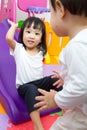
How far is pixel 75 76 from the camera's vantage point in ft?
2.14

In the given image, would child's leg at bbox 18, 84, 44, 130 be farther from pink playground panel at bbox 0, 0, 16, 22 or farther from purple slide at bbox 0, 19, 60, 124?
pink playground panel at bbox 0, 0, 16, 22

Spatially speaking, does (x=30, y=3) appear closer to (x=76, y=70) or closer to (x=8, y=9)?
(x=8, y=9)

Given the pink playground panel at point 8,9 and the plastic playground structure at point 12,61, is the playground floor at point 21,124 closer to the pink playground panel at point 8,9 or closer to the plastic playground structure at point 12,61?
the plastic playground structure at point 12,61

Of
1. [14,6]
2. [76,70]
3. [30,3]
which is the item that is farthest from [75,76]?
[30,3]

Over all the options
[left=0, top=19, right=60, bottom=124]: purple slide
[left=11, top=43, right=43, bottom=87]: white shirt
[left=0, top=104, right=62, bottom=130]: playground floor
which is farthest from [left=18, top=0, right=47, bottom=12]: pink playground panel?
[left=0, top=104, right=62, bottom=130]: playground floor

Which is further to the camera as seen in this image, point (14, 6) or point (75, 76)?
point (14, 6)

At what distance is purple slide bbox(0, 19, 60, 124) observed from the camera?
1181mm

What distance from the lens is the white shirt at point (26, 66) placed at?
1314mm

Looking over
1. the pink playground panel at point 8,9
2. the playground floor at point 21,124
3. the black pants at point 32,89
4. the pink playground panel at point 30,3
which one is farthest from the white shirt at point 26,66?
the pink playground panel at point 30,3

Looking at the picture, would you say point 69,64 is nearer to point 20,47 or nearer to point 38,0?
point 20,47

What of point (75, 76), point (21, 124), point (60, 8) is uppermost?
point (60, 8)

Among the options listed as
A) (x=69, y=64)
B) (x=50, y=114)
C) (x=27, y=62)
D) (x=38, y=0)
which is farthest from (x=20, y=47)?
(x=38, y=0)

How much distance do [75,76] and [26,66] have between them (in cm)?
70

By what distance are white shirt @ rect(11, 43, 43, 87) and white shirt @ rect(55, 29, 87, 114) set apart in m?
0.63
